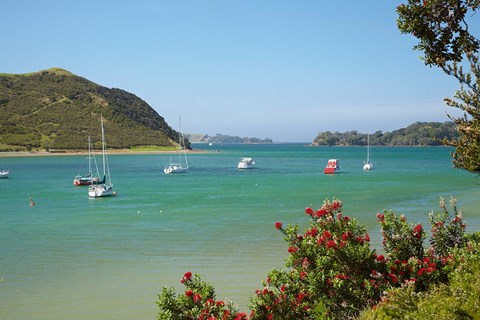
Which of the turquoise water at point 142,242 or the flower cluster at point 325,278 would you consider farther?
the turquoise water at point 142,242

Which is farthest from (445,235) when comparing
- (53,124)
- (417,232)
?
(53,124)

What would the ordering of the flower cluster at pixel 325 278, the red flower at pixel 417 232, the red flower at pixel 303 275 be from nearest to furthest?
1. the flower cluster at pixel 325 278
2. the red flower at pixel 303 275
3. the red flower at pixel 417 232

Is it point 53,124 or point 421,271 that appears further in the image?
point 53,124

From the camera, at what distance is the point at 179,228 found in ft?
90.3

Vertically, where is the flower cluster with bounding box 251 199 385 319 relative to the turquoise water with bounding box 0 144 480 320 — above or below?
above

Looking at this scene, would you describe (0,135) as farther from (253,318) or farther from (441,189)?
(253,318)

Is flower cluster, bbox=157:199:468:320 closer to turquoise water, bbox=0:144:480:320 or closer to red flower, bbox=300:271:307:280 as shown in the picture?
red flower, bbox=300:271:307:280

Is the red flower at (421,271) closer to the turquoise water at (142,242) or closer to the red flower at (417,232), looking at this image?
the red flower at (417,232)

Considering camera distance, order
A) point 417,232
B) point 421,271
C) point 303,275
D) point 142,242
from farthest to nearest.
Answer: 1. point 142,242
2. point 417,232
3. point 303,275
4. point 421,271

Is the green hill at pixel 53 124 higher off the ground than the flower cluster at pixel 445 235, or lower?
higher

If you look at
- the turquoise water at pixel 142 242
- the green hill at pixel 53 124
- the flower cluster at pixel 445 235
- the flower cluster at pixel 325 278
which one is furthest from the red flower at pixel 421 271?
the green hill at pixel 53 124

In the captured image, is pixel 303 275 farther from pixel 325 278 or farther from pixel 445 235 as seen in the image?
pixel 445 235

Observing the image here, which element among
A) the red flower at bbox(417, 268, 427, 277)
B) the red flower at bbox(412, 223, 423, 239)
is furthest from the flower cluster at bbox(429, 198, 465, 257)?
the red flower at bbox(417, 268, 427, 277)

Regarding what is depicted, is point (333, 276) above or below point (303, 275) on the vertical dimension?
above
